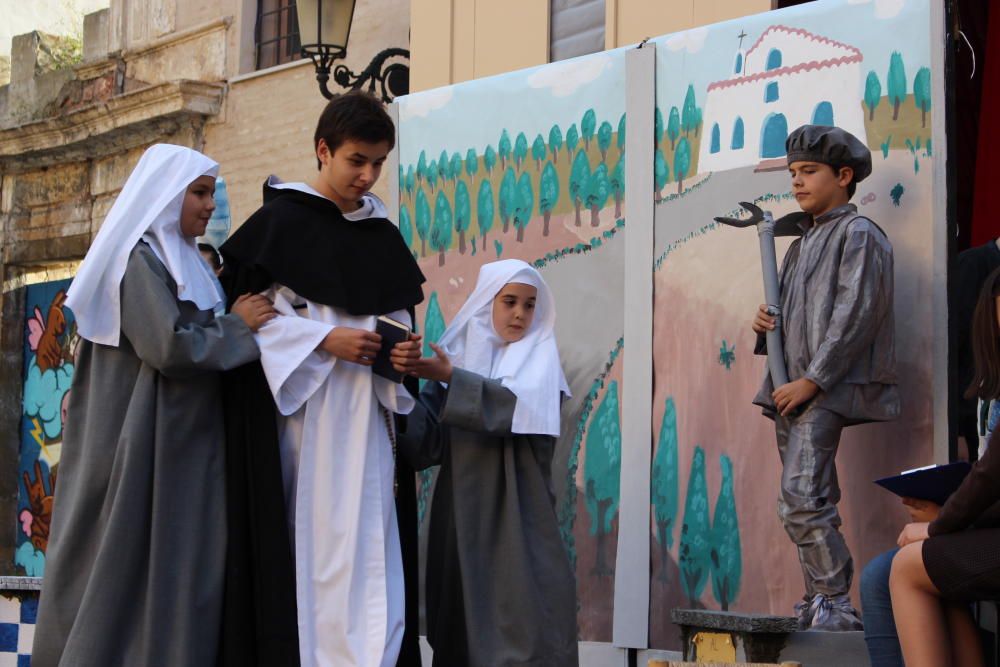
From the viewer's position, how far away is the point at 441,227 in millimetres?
7500

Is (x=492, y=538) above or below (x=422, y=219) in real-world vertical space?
below

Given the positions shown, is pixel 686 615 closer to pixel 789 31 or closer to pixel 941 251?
pixel 941 251

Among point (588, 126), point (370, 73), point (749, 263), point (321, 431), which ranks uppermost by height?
point (370, 73)

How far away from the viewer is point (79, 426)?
494 centimetres

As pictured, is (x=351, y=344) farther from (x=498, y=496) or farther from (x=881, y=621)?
(x=881, y=621)

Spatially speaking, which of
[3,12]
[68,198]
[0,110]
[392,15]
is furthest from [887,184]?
[3,12]

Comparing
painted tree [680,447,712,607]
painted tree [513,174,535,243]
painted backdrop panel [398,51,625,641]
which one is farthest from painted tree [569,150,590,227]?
painted tree [680,447,712,607]

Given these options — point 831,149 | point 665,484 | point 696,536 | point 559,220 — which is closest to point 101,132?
point 559,220

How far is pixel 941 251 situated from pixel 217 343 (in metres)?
2.70

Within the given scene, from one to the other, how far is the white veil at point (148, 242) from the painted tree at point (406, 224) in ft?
8.43

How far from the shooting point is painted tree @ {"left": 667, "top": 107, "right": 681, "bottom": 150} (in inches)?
262

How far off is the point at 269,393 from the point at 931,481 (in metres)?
2.03

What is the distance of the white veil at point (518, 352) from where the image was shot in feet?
18.2

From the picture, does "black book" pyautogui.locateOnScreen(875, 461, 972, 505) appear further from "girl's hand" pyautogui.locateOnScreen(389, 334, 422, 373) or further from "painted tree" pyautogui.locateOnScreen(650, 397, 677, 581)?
"painted tree" pyautogui.locateOnScreen(650, 397, 677, 581)
